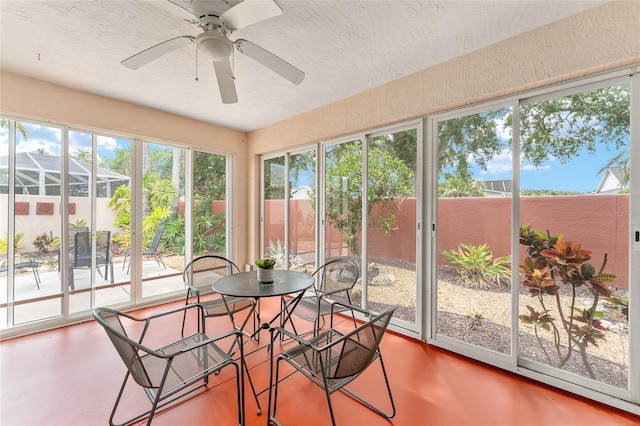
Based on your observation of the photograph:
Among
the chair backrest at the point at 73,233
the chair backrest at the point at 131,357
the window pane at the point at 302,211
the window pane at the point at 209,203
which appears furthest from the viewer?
the window pane at the point at 209,203

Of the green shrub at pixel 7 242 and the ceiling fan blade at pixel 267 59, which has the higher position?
the ceiling fan blade at pixel 267 59

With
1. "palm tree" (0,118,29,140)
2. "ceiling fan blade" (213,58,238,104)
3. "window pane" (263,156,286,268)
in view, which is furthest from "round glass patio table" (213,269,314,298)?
"palm tree" (0,118,29,140)

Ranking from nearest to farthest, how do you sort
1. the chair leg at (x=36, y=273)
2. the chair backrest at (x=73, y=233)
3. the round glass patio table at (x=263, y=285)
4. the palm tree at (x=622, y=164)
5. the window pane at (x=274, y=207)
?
the palm tree at (x=622, y=164)
the round glass patio table at (x=263, y=285)
the chair leg at (x=36, y=273)
the chair backrest at (x=73, y=233)
the window pane at (x=274, y=207)

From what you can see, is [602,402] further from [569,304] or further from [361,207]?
[361,207]

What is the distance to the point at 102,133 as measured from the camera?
3.40 meters

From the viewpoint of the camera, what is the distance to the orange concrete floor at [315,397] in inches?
68.2

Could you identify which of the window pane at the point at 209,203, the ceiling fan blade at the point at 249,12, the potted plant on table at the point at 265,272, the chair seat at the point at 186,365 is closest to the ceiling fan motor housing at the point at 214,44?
the ceiling fan blade at the point at 249,12

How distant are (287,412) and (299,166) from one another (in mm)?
3185

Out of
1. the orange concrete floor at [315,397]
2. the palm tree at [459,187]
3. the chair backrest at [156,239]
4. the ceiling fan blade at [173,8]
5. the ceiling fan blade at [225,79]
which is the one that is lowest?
the orange concrete floor at [315,397]

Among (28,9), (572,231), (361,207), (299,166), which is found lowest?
(572,231)

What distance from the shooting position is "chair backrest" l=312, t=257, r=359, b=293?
2.79 metres

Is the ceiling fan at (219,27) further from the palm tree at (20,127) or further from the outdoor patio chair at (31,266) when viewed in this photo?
the outdoor patio chair at (31,266)

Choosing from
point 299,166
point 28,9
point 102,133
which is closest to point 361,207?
point 299,166

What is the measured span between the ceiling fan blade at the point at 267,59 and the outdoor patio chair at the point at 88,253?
10.2 feet
